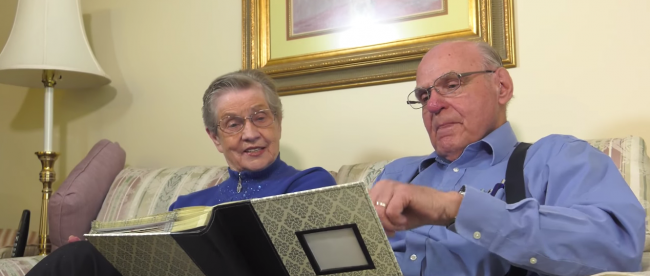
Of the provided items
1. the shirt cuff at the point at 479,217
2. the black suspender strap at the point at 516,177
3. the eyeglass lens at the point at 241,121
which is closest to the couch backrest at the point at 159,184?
the eyeglass lens at the point at 241,121

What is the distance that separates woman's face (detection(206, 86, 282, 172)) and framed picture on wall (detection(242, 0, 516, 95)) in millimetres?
431

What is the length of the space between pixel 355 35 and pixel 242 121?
566 mm

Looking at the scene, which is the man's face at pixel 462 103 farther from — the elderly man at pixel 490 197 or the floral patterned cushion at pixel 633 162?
the floral patterned cushion at pixel 633 162

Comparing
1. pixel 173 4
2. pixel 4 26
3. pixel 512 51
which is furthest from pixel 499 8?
pixel 4 26

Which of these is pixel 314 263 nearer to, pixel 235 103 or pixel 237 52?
pixel 235 103

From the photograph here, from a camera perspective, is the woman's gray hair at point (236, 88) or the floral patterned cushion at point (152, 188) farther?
the floral patterned cushion at point (152, 188)

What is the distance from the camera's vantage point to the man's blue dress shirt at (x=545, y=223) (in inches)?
39.1

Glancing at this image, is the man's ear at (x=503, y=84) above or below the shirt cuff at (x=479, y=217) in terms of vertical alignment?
above

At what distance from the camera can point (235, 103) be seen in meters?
1.69

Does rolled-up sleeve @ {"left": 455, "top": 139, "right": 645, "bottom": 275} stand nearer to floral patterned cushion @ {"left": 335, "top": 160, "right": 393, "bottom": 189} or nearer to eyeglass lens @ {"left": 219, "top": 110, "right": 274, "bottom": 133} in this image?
floral patterned cushion @ {"left": 335, "top": 160, "right": 393, "bottom": 189}

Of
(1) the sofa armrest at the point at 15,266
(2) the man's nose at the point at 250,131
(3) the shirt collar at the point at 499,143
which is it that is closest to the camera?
(3) the shirt collar at the point at 499,143

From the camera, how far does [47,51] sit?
226cm

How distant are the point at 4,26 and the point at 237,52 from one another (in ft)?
4.33

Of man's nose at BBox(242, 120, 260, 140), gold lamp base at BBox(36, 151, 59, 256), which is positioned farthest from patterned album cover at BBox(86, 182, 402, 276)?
gold lamp base at BBox(36, 151, 59, 256)
